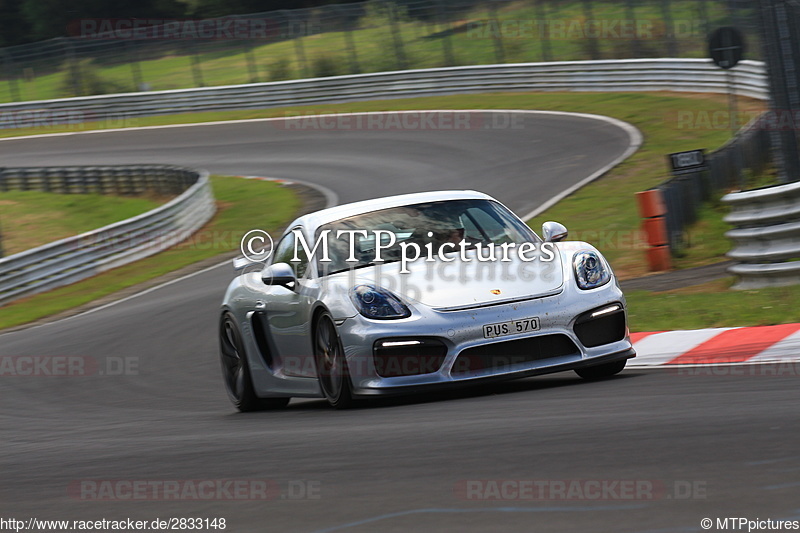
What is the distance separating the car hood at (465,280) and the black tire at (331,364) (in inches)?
12.1

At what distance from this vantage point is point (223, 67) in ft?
132

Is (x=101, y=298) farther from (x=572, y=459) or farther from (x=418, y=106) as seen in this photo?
(x=418, y=106)

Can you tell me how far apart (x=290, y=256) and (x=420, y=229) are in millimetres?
962

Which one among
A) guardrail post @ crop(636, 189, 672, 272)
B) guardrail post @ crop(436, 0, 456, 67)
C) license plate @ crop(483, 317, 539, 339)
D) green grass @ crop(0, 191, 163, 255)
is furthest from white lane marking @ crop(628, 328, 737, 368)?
guardrail post @ crop(436, 0, 456, 67)

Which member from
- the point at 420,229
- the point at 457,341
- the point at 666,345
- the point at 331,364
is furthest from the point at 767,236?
the point at 331,364

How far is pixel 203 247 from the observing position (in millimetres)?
20234

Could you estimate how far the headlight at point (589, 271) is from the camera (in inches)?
267

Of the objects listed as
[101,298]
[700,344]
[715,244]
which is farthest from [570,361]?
[101,298]

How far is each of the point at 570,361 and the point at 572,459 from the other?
83.6 inches
